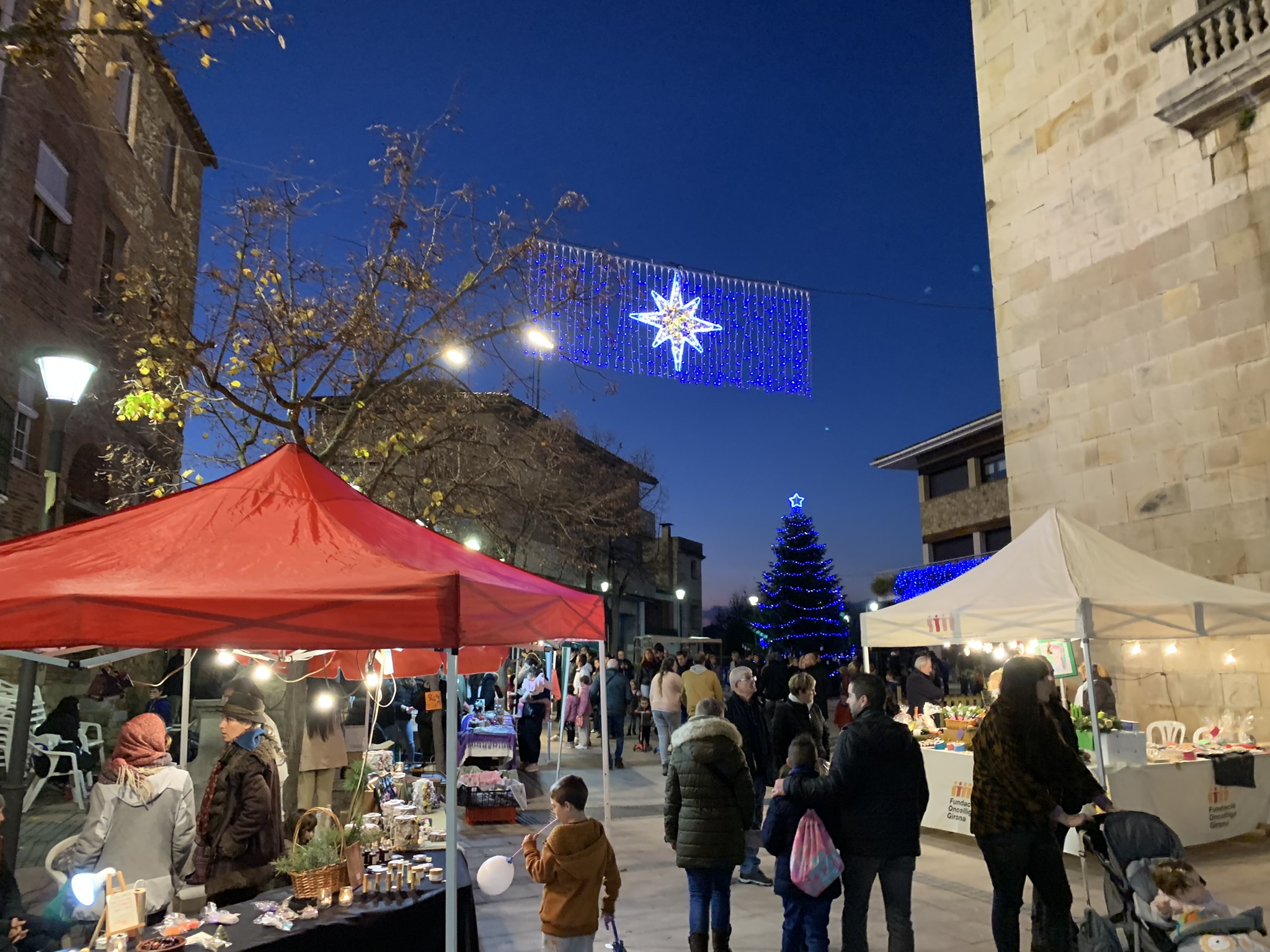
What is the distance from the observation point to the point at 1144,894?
420cm

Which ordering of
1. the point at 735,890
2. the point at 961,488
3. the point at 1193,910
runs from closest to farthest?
the point at 1193,910 < the point at 735,890 < the point at 961,488

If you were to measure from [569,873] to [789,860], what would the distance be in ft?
4.04

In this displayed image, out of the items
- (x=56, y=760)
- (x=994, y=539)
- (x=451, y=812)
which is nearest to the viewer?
(x=451, y=812)

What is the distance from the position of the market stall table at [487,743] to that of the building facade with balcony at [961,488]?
70.0 feet

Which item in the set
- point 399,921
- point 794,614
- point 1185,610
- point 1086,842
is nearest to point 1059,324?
point 1185,610

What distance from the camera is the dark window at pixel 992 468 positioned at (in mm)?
30594

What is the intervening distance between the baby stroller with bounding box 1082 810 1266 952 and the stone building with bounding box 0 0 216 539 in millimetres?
11607

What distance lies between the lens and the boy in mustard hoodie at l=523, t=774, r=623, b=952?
4.24 meters

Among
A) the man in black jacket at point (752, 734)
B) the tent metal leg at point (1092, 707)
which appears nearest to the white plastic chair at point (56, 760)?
the man in black jacket at point (752, 734)

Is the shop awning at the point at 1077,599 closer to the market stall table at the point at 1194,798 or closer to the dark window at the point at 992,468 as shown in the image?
the market stall table at the point at 1194,798

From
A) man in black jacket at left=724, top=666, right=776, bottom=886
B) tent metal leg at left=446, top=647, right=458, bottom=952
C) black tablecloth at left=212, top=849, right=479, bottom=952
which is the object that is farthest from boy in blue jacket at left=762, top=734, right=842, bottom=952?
man in black jacket at left=724, top=666, right=776, bottom=886

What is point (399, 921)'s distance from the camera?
13.6 feet

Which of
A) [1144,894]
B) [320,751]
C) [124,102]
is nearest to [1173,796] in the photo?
[1144,894]

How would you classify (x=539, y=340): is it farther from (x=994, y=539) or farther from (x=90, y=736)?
(x=994, y=539)
